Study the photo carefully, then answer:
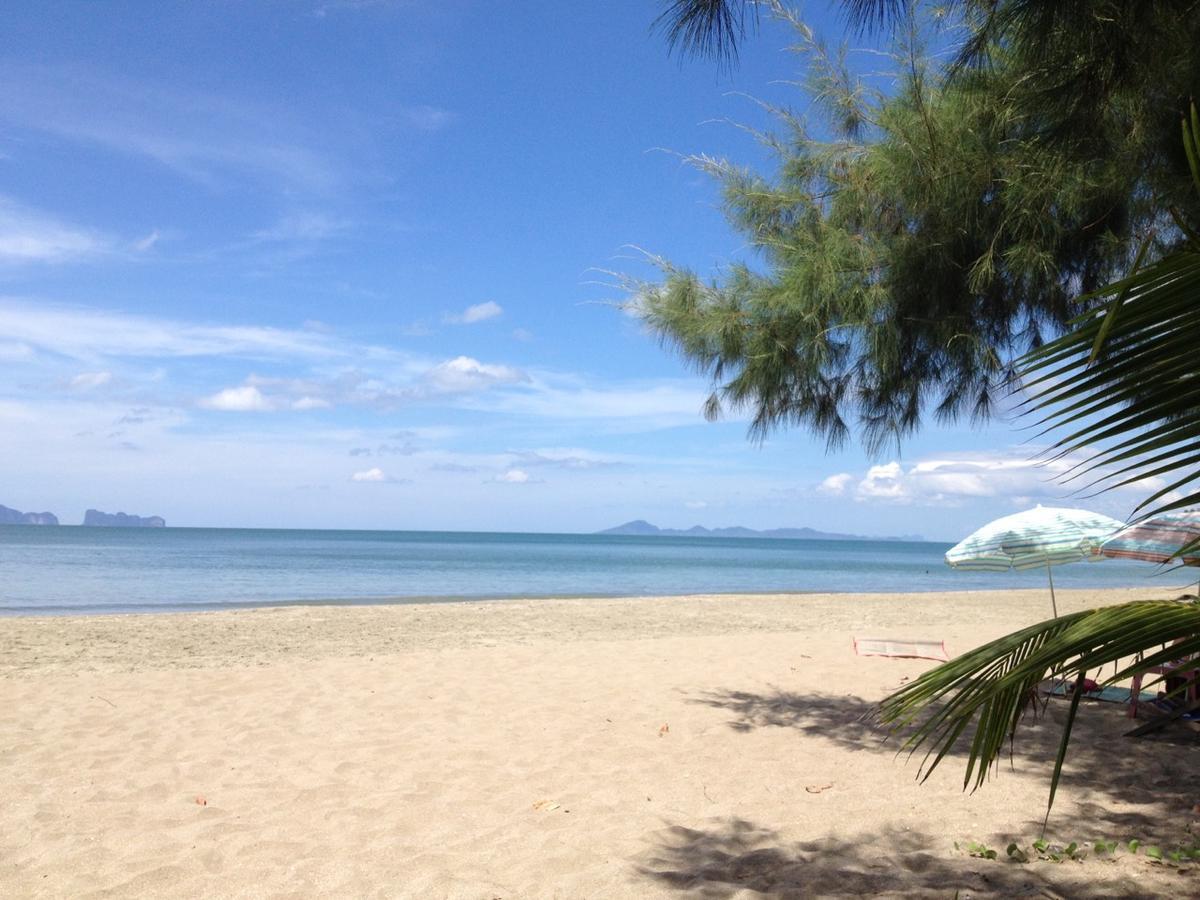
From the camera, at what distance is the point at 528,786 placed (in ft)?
17.1

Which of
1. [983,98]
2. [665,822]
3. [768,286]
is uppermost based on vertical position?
[983,98]

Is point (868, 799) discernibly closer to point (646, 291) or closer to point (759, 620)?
point (646, 291)

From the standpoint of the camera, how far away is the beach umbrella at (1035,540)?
24.8 ft

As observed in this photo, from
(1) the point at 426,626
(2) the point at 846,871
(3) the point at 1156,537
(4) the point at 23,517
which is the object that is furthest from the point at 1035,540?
(4) the point at 23,517

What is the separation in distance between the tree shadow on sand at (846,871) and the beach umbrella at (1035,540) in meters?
3.83

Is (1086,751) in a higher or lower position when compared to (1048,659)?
lower

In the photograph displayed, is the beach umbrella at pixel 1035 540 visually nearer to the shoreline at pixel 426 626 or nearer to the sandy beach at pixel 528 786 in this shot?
the sandy beach at pixel 528 786

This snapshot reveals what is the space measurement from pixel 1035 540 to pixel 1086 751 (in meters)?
2.16

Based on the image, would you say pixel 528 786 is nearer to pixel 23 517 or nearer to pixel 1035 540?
pixel 1035 540

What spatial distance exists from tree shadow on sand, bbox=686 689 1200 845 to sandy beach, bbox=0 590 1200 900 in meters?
0.03

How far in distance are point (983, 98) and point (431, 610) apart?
14.4m

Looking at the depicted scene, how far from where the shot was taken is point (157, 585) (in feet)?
82.3

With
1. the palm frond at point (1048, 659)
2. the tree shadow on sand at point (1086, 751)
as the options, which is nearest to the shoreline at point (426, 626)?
the tree shadow on sand at point (1086, 751)

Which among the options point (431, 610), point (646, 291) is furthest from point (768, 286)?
point (431, 610)
